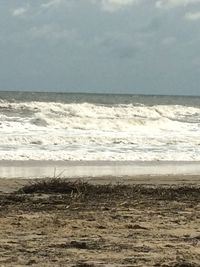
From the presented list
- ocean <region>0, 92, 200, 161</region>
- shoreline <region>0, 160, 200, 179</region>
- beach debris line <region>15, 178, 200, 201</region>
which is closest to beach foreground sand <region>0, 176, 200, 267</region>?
beach debris line <region>15, 178, 200, 201</region>

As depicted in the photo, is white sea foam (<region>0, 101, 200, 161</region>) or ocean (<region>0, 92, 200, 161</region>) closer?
ocean (<region>0, 92, 200, 161</region>)

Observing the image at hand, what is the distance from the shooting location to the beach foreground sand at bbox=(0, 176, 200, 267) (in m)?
4.76

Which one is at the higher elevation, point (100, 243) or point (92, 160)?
point (92, 160)

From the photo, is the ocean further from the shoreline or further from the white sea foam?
the shoreline

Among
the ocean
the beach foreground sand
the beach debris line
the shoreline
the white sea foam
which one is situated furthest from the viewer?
the white sea foam

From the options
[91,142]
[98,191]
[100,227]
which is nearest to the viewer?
[100,227]

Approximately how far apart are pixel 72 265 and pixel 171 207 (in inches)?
119

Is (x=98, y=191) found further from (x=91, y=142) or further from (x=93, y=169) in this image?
(x=91, y=142)

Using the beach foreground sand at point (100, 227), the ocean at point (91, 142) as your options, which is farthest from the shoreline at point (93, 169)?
the beach foreground sand at point (100, 227)

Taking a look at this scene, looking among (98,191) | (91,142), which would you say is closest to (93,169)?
(98,191)

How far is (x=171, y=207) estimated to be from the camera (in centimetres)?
732

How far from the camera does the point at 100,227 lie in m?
5.93

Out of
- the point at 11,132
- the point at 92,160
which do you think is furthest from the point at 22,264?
the point at 11,132

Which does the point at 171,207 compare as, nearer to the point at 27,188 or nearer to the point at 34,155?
the point at 27,188
